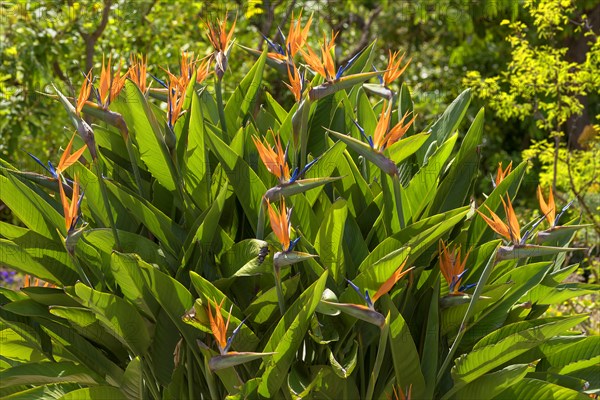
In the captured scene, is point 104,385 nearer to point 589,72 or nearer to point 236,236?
point 236,236

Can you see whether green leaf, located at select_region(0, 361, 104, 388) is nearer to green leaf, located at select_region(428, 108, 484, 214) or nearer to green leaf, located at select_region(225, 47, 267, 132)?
green leaf, located at select_region(225, 47, 267, 132)

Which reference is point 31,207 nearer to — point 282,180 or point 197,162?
A: point 197,162

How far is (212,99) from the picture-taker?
229cm

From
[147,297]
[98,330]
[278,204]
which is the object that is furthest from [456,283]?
[98,330]

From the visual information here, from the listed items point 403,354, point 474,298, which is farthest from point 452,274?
point 403,354

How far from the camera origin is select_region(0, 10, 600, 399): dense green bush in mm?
1744

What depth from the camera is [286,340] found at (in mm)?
1714

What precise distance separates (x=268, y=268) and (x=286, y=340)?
160mm

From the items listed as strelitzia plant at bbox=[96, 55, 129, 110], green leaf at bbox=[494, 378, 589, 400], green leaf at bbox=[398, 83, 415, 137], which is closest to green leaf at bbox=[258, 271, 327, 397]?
green leaf at bbox=[494, 378, 589, 400]

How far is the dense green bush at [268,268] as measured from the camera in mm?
1744

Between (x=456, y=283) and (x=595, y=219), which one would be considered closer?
(x=456, y=283)

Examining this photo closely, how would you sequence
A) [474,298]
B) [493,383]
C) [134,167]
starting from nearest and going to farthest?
[474,298]
[493,383]
[134,167]

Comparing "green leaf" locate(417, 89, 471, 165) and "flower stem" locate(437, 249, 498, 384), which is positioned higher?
"green leaf" locate(417, 89, 471, 165)

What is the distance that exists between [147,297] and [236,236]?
0.32 m
